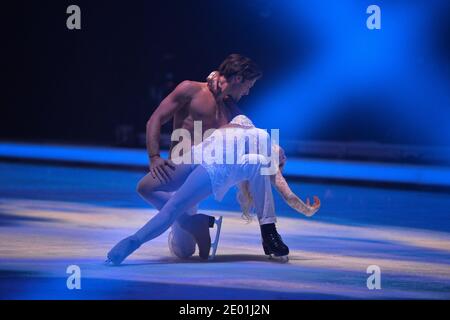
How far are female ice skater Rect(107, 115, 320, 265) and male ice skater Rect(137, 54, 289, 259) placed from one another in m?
0.05

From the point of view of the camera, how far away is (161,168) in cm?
722

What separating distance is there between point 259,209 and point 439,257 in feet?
4.67

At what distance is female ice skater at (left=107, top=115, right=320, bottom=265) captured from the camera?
23.2ft

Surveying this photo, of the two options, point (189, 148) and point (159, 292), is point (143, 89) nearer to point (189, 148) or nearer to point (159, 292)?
point (189, 148)

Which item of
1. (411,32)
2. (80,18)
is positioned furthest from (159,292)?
(80,18)

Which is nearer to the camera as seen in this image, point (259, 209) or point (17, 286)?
point (17, 286)

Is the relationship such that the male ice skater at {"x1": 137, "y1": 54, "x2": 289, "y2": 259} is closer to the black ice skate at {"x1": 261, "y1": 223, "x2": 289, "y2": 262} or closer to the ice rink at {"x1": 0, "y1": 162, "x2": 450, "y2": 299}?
the black ice skate at {"x1": 261, "y1": 223, "x2": 289, "y2": 262}

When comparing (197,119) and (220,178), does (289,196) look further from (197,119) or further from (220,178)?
(197,119)

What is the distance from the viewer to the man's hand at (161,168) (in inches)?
284

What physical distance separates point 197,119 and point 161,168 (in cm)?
45

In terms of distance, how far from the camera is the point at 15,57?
76.6ft

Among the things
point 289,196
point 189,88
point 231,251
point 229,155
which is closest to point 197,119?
point 189,88
